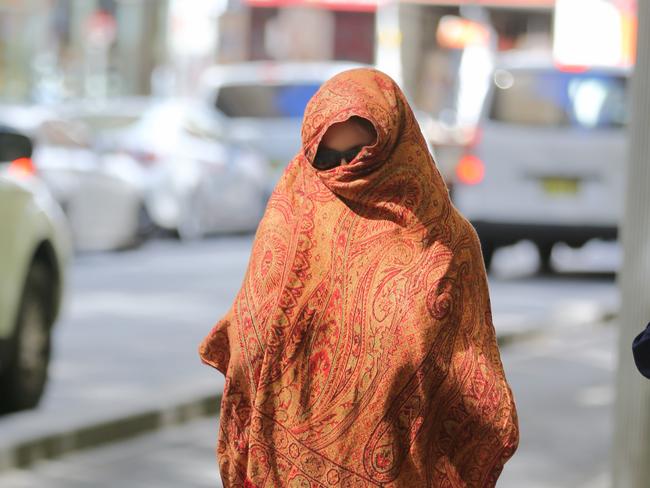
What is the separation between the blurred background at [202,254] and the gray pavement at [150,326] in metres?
0.02

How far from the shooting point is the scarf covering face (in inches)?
156

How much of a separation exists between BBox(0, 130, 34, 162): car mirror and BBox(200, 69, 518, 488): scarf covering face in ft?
16.4

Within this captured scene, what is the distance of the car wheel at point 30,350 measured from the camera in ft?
28.2

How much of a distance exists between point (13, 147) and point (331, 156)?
519 cm

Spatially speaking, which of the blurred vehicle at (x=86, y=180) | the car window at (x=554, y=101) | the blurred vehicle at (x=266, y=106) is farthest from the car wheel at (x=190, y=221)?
the car window at (x=554, y=101)

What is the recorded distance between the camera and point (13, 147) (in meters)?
8.89

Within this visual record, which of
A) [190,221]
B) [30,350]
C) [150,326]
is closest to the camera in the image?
[30,350]

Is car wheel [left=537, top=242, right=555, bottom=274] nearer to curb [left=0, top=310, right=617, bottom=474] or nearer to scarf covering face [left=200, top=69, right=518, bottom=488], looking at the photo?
curb [left=0, top=310, right=617, bottom=474]

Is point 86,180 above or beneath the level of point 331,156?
beneath

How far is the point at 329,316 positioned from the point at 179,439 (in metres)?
4.76

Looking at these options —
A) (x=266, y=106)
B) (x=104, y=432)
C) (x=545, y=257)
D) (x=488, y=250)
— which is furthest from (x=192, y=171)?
(x=104, y=432)

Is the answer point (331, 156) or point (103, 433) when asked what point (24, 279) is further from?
point (331, 156)

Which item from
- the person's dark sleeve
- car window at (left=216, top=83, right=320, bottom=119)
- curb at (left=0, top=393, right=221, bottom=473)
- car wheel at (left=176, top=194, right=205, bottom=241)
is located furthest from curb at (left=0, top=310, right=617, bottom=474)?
car window at (left=216, top=83, right=320, bottom=119)

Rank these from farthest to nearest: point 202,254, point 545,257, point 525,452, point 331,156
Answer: point 202,254
point 545,257
point 525,452
point 331,156
